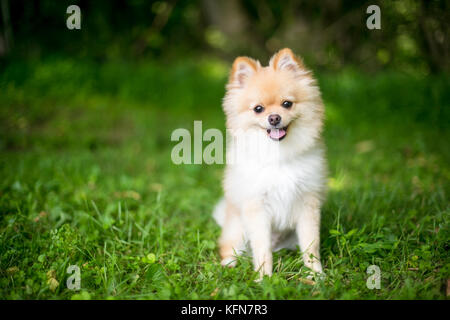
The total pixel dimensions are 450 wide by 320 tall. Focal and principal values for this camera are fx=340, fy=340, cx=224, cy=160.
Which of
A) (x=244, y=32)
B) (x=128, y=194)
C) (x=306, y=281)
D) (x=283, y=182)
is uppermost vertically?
(x=244, y=32)

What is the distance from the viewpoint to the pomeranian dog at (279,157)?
91.5 inches

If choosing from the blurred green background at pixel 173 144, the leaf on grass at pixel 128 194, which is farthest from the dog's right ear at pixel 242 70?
the leaf on grass at pixel 128 194

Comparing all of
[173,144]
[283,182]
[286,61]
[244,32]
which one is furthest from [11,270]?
[244,32]

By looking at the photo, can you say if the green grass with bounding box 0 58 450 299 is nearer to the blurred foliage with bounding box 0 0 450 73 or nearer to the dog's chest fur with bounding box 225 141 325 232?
the dog's chest fur with bounding box 225 141 325 232

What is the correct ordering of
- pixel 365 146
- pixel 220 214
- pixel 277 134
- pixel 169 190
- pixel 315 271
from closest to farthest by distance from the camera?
pixel 315 271
pixel 277 134
pixel 220 214
pixel 169 190
pixel 365 146

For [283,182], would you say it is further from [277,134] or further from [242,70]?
[242,70]

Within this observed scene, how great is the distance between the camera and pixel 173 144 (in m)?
5.61

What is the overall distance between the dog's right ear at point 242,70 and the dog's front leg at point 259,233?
89 cm

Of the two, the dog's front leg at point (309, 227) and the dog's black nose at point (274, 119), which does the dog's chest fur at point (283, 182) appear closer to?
the dog's front leg at point (309, 227)

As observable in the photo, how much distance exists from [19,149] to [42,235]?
2909mm

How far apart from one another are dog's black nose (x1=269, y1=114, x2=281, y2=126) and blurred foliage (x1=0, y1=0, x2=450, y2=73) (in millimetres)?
5641

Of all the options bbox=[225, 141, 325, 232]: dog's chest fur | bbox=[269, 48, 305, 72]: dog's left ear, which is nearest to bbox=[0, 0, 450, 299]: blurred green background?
bbox=[225, 141, 325, 232]: dog's chest fur

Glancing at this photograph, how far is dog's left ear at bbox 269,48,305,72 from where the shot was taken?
243cm

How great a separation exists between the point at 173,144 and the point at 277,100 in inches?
138
